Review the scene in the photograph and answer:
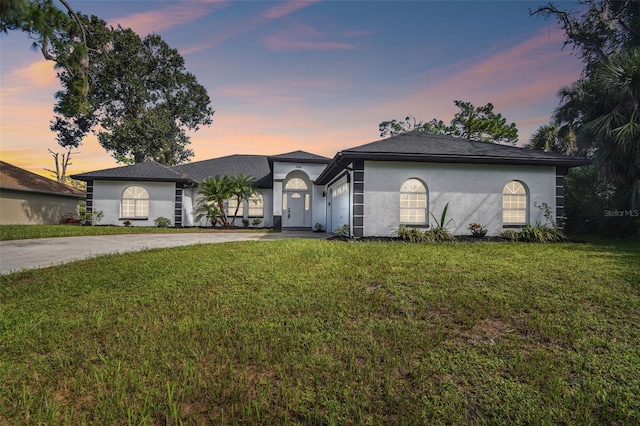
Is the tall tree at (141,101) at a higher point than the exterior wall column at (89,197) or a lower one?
higher

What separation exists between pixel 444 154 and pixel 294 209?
35.4 ft

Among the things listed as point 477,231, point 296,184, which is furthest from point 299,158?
point 477,231

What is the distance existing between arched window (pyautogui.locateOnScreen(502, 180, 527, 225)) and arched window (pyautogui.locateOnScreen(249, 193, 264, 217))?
14.0 metres

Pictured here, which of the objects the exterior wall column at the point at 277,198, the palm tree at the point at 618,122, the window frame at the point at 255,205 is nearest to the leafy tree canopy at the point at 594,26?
the palm tree at the point at 618,122

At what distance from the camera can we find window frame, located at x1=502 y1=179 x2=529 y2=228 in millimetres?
11727

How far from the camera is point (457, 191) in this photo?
37.6ft

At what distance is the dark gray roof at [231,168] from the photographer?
71.9ft

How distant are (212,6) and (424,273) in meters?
9.76

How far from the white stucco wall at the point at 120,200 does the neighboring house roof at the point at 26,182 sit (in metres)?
5.04

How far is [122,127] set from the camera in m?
26.1

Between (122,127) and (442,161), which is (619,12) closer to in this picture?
(442,161)

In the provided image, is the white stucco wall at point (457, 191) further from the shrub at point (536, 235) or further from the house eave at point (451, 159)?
the shrub at point (536, 235)

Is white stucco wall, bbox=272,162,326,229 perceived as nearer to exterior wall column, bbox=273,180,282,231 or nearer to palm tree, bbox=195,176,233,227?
exterior wall column, bbox=273,180,282,231

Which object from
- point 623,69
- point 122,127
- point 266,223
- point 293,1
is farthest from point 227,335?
point 122,127
